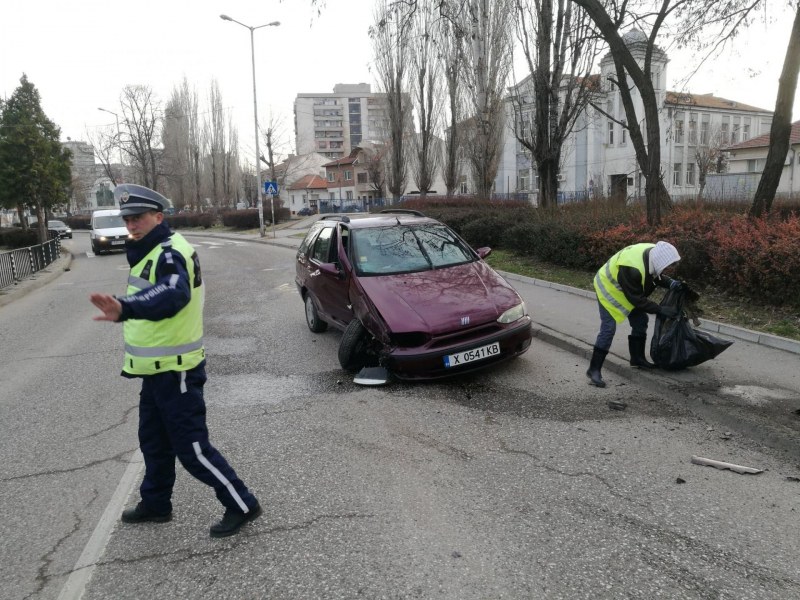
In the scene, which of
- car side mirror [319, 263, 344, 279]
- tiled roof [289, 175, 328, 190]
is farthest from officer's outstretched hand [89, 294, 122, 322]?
tiled roof [289, 175, 328, 190]

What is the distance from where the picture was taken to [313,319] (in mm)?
8266

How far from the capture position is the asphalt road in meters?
2.79

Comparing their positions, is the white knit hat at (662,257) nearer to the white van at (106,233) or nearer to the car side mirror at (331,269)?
the car side mirror at (331,269)

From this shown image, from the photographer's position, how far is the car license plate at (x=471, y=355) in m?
5.44

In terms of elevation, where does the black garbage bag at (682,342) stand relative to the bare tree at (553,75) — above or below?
below

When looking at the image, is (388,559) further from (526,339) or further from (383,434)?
(526,339)

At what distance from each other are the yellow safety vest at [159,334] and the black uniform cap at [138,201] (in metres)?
0.20

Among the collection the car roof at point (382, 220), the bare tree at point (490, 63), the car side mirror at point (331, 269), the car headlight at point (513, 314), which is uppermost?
the bare tree at point (490, 63)

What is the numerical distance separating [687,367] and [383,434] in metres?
3.24

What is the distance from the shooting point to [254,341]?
8.02 metres

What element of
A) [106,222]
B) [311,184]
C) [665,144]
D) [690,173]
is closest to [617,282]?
[106,222]

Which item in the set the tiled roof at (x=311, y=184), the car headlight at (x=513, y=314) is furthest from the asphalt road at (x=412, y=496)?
the tiled roof at (x=311, y=184)

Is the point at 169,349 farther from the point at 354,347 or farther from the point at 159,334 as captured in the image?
the point at 354,347

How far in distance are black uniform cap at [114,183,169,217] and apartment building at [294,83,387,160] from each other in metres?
130
